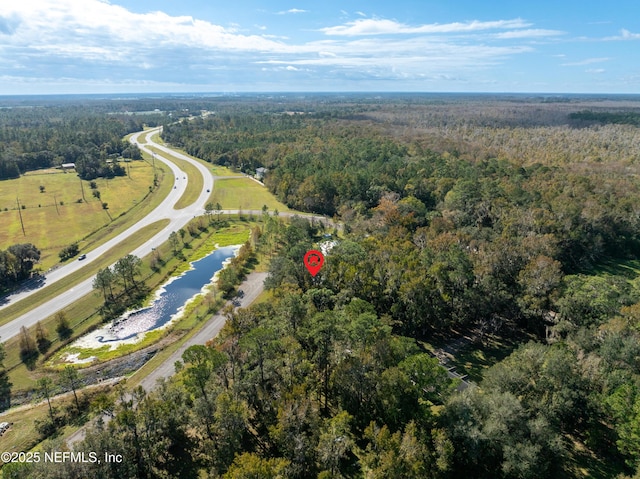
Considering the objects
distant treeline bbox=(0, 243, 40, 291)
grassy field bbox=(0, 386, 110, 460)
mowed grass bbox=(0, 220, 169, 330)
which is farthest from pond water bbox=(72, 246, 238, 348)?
distant treeline bbox=(0, 243, 40, 291)

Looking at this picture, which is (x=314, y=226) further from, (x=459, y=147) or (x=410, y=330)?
(x=459, y=147)

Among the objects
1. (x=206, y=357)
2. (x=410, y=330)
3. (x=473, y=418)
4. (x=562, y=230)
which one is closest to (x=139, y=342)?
(x=206, y=357)

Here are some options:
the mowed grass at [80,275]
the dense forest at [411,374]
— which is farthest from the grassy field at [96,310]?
the dense forest at [411,374]

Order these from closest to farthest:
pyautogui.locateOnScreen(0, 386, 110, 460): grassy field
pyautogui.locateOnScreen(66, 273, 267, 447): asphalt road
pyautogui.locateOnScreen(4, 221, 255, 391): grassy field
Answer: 1. pyautogui.locateOnScreen(0, 386, 110, 460): grassy field
2. pyautogui.locateOnScreen(66, 273, 267, 447): asphalt road
3. pyautogui.locateOnScreen(4, 221, 255, 391): grassy field

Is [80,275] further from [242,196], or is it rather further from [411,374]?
[411,374]

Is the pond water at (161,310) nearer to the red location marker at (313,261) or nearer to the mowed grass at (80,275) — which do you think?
the mowed grass at (80,275)

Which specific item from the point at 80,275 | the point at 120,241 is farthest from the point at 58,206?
the point at 80,275

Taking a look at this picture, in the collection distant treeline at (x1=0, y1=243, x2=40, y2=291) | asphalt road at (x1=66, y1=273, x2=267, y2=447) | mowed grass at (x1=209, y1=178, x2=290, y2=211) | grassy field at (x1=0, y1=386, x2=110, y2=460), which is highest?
mowed grass at (x1=209, y1=178, x2=290, y2=211)

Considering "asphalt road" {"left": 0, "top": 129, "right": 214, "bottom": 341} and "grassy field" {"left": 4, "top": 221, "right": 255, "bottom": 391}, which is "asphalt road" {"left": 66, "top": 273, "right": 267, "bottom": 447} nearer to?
"grassy field" {"left": 4, "top": 221, "right": 255, "bottom": 391}
